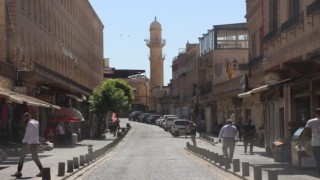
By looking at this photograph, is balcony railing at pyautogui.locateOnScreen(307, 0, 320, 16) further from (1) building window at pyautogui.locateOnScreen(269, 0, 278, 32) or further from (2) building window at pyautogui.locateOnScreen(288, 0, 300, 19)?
(1) building window at pyautogui.locateOnScreen(269, 0, 278, 32)

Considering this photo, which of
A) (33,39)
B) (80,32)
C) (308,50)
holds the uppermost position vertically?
(80,32)

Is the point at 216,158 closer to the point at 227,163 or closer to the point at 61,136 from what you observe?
the point at 227,163

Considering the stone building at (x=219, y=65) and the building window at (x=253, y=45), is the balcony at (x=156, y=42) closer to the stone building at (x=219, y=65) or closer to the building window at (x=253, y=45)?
the stone building at (x=219, y=65)

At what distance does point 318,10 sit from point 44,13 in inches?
1174

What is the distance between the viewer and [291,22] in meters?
24.0

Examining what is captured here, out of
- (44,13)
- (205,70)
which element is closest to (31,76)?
(44,13)

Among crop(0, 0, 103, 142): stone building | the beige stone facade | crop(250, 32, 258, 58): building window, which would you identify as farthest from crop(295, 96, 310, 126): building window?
the beige stone facade

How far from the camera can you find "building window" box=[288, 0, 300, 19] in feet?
81.7

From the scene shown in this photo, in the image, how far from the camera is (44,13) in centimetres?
4678

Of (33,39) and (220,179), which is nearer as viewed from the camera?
(220,179)

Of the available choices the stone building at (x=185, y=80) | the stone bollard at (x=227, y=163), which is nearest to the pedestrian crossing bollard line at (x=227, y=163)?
the stone bollard at (x=227, y=163)

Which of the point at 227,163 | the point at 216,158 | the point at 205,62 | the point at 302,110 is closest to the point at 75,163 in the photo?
the point at 227,163

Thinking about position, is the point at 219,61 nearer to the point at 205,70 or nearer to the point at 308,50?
the point at 205,70

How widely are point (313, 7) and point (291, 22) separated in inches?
129
